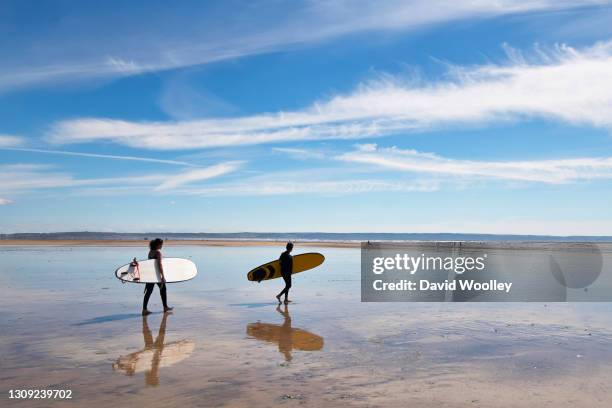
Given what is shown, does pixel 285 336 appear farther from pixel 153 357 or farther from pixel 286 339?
pixel 153 357

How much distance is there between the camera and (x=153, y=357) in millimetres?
9750

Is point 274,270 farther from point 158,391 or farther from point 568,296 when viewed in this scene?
point 158,391

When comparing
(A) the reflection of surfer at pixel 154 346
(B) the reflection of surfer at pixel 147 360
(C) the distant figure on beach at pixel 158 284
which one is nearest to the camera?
(A) the reflection of surfer at pixel 154 346

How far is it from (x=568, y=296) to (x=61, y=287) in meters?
18.6

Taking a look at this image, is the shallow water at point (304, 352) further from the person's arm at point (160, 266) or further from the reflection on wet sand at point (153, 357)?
the person's arm at point (160, 266)

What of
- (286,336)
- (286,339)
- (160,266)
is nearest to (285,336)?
(286,336)

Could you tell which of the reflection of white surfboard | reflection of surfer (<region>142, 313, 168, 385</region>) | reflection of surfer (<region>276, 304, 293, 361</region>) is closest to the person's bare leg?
reflection of surfer (<region>142, 313, 168, 385</region>)

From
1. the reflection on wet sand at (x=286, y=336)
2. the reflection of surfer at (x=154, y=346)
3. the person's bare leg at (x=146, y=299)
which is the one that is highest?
the person's bare leg at (x=146, y=299)

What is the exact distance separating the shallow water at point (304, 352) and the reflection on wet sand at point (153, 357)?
0.03 metres

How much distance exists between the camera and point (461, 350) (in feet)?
34.4

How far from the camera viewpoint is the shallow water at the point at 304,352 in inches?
304

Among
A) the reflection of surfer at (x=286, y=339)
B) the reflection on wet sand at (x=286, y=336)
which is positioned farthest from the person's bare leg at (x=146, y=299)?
the reflection of surfer at (x=286, y=339)

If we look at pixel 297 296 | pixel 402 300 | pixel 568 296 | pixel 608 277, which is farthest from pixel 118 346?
pixel 608 277

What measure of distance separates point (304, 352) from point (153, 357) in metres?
2.80
